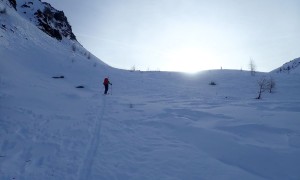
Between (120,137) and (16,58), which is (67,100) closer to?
(120,137)

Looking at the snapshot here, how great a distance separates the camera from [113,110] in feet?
45.9

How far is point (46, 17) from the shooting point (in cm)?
4441

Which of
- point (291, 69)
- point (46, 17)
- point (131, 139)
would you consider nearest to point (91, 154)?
point (131, 139)

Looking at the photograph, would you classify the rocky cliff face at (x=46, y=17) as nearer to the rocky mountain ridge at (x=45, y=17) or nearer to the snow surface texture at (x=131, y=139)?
the rocky mountain ridge at (x=45, y=17)

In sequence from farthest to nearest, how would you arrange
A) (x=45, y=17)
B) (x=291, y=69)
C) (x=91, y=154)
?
1. (x=291, y=69)
2. (x=45, y=17)
3. (x=91, y=154)

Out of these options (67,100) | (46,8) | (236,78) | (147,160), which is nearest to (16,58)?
(67,100)

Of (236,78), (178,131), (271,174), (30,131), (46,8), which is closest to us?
(271,174)

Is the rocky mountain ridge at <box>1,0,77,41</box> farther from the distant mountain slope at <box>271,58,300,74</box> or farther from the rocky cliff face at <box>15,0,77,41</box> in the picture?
the distant mountain slope at <box>271,58,300,74</box>

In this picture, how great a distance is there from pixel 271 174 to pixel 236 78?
23952mm

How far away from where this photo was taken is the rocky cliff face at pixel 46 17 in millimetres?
40156

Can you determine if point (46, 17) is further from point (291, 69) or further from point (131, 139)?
point (291, 69)

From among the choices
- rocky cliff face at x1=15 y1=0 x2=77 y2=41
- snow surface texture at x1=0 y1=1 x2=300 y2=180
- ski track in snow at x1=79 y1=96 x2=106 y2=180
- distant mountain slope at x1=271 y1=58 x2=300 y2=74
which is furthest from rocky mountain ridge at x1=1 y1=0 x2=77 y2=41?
distant mountain slope at x1=271 y1=58 x2=300 y2=74

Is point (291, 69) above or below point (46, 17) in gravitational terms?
below

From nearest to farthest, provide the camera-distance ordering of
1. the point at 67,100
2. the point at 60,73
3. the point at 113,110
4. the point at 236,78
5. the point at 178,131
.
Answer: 1. the point at 178,131
2. the point at 113,110
3. the point at 67,100
4. the point at 60,73
5. the point at 236,78
